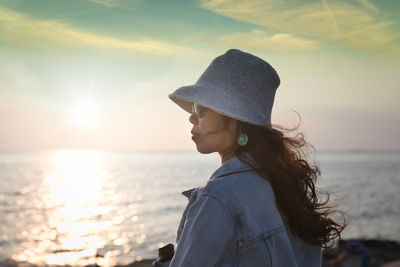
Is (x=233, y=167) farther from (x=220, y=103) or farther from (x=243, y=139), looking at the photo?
(x=220, y=103)

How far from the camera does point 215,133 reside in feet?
6.89

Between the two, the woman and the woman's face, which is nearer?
the woman

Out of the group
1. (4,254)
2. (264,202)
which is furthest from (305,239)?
(4,254)

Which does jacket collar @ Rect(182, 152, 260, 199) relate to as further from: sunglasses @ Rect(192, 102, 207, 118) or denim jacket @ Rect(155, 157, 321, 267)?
sunglasses @ Rect(192, 102, 207, 118)


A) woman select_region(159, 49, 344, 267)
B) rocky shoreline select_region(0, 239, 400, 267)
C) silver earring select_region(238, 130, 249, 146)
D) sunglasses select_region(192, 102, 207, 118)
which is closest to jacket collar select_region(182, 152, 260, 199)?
woman select_region(159, 49, 344, 267)

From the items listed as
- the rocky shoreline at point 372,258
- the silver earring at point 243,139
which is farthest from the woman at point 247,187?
the rocky shoreline at point 372,258

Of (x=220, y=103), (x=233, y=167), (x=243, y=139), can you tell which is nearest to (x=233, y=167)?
(x=233, y=167)

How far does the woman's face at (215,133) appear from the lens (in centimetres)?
209

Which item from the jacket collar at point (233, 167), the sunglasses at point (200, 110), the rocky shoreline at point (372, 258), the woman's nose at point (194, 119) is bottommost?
the rocky shoreline at point (372, 258)

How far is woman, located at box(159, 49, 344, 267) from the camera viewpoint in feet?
5.49

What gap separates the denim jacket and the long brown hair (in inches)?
4.5

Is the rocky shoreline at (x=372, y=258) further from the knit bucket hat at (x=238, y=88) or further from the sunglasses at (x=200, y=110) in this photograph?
the sunglasses at (x=200, y=110)

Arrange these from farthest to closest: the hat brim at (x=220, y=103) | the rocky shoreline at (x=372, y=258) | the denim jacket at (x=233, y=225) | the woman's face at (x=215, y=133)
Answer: the rocky shoreline at (x=372, y=258) → the woman's face at (x=215, y=133) → the hat brim at (x=220, y=103) → the denim jacket at (x=233, y=225)

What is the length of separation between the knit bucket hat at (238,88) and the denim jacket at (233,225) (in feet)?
0.94
